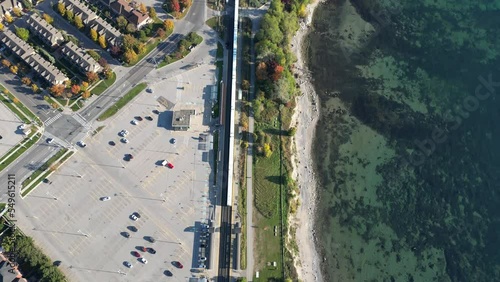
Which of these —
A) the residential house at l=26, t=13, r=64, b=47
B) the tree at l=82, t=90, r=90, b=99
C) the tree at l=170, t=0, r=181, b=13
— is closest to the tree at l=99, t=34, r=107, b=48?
the residential house at l=26, t=13, r=64, b=47

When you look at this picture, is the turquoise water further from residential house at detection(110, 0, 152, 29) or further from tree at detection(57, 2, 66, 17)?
tree at detection(57, 2, 66, 17)

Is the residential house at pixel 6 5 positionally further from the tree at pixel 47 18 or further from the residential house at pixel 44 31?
the tree at pixel 47 18

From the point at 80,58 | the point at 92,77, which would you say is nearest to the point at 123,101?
the point at 92,77

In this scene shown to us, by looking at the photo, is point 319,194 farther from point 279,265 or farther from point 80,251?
point 80,251

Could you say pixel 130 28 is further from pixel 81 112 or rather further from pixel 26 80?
pixel 26 80

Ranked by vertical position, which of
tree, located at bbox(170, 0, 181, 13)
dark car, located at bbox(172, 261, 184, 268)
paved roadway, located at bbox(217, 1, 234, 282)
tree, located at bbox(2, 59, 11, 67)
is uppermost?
tree, located at bbox(170, 0, 181, 13)
